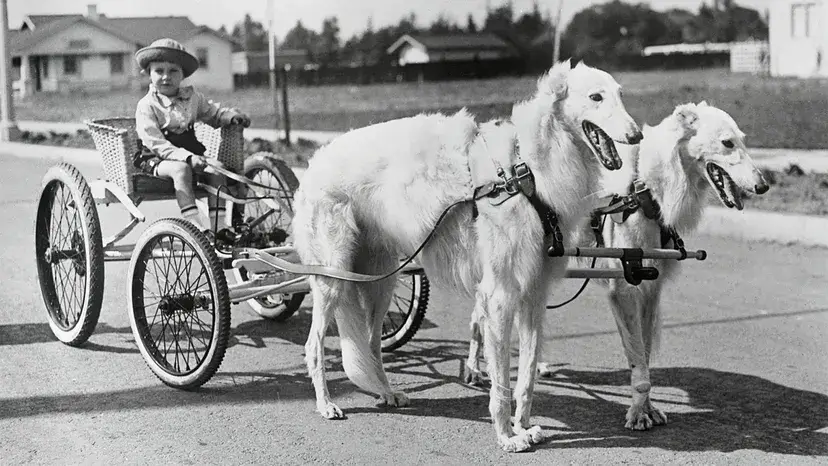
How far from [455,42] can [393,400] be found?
24.9m

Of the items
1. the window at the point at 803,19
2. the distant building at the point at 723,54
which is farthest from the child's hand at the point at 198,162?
the window at the point at 803,19

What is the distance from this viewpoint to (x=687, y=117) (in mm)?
5867

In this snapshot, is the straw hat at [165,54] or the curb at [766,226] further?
the curb at [766,226]

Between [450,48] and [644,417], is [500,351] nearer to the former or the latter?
[644,417]

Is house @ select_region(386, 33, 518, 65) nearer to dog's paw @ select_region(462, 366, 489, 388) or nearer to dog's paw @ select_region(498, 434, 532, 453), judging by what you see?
dog's paw @ select_region(462, 366, 489, 388)

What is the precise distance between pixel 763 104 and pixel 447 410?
25.8 m

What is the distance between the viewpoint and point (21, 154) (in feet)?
66.5

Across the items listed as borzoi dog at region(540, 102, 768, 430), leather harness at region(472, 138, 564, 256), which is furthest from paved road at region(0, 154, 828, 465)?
leather harness at region(472, 138, 564, 256)

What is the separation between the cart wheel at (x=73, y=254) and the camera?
7.14 m

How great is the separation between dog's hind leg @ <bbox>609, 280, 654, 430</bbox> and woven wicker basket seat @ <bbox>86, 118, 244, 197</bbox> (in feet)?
10.7

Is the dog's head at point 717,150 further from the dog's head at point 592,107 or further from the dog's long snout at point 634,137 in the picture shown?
the dog's long snout at point 634,137

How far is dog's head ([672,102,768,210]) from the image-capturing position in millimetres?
5770

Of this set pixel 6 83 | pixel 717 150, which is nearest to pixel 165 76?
pixel 717 150

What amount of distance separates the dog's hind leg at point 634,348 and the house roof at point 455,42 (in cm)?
1982
